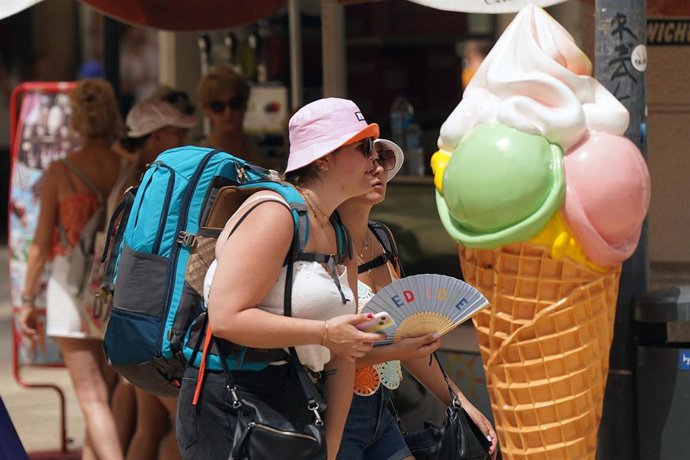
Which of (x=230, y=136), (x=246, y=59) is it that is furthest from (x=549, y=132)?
(x=246, y=59)

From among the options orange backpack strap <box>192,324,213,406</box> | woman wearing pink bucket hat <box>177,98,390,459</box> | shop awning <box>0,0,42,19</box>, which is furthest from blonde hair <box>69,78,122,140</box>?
orange backpack strap <box>192,324,213,406</box>

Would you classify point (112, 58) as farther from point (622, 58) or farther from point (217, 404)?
point (217, 404)

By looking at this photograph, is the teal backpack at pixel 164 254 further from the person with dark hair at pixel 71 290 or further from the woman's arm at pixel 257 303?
the person with dark hair at pixel 71 290

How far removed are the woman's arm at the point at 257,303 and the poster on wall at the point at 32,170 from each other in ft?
14.1

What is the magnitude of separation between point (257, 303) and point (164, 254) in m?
0.86

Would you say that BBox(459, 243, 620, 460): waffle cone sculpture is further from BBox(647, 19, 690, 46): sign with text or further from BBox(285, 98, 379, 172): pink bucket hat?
BBox(647, 19, 690, 46): sign with text

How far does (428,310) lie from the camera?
11.3 ft

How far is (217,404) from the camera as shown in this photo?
3428mm

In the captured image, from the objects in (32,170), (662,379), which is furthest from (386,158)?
(32,170)

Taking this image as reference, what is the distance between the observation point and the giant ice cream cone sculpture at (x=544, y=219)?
414 cm

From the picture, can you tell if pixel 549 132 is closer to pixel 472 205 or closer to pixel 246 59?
pixel 472 205

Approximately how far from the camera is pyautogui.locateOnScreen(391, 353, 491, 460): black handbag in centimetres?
385

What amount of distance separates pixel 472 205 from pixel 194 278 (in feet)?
3.23

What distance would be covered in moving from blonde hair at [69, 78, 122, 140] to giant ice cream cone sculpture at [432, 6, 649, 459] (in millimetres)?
2625
